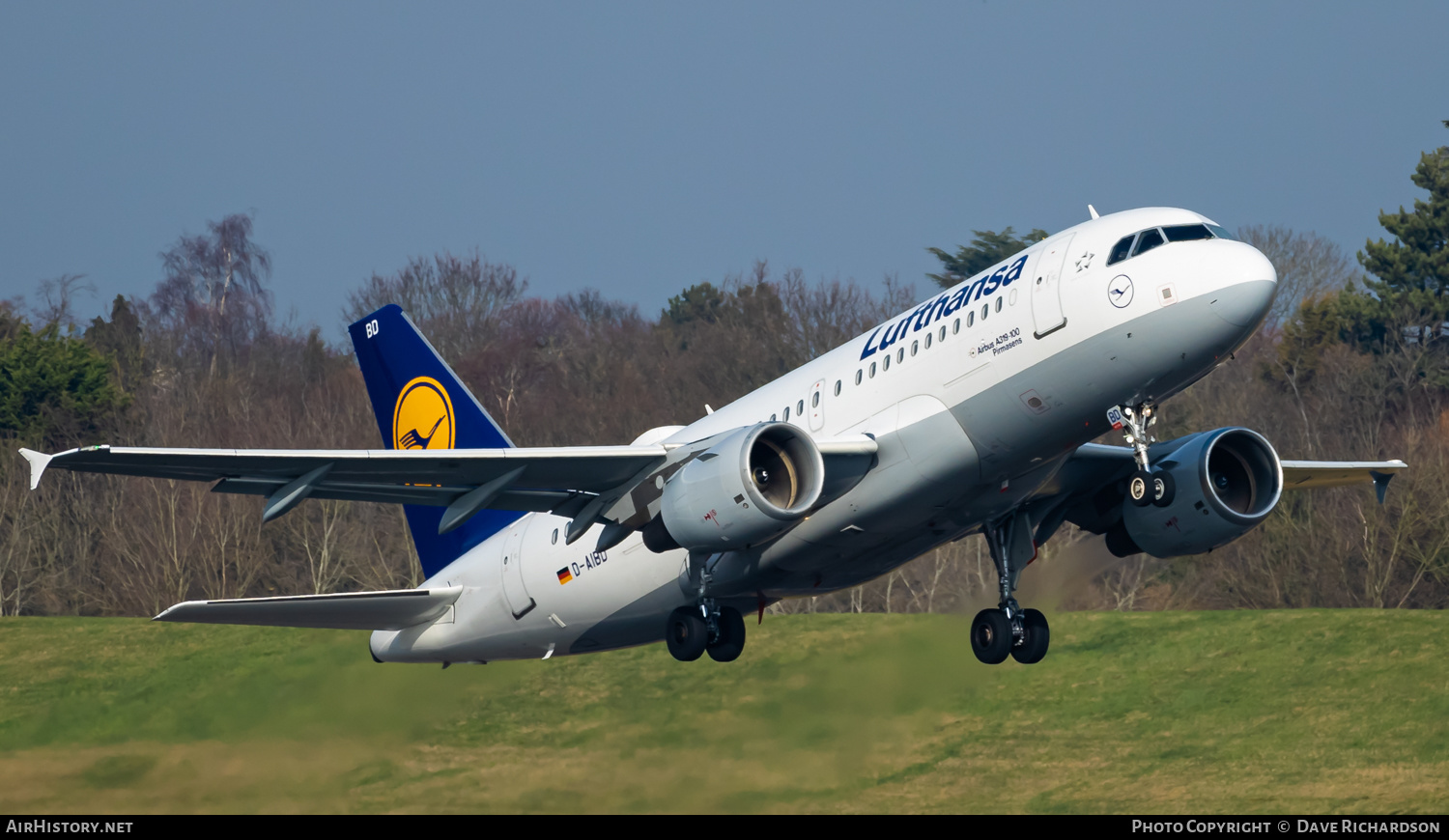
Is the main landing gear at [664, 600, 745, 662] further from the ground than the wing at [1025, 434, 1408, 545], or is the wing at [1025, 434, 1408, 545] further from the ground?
the wing at [1025, 434, 1408, 545]

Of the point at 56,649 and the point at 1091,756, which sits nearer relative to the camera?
the point at 1091,756

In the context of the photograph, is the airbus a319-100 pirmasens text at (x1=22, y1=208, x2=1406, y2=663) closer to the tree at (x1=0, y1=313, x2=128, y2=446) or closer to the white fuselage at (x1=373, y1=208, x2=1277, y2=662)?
the white fuselage at (x1=373, y1=208, x2=1277, y2=662)

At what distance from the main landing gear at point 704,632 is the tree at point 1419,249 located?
191 feet

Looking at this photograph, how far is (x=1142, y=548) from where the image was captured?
2664cm

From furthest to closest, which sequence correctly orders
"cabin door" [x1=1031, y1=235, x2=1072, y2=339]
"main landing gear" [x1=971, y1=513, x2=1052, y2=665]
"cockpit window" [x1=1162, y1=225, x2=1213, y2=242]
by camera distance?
"main landing gear" [x1=971, y1=513, x2=1052, y2=665] < "cabin door" [x1=1031, y1=235, x2=1072, y2=339] < "cockpit window" [x1=1162, y1=225, x2=1213, y2=242]

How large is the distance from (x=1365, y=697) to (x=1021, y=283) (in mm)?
28959

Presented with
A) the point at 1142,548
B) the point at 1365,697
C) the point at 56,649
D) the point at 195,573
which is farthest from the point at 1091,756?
the point at 195,573

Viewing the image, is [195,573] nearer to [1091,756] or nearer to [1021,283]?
[1091,756]

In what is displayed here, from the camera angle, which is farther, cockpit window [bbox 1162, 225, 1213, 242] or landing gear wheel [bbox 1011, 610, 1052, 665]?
landing gear wheel [bbox 1011, 610, 1052, 665]

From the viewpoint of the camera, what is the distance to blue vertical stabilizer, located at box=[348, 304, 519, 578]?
30695 millimetres

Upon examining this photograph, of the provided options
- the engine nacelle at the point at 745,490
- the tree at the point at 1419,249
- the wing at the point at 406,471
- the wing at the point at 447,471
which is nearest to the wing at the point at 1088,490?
the engine nacelle at the point at 745,490

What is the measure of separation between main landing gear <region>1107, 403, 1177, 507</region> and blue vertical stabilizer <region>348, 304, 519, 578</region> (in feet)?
38.3

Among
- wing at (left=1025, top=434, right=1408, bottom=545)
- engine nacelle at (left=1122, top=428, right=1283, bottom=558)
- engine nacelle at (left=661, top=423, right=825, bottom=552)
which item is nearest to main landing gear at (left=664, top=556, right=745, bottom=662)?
engine nacelle at (left=661, top=423, right=825, bottom=552)

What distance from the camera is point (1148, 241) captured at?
846 inches
